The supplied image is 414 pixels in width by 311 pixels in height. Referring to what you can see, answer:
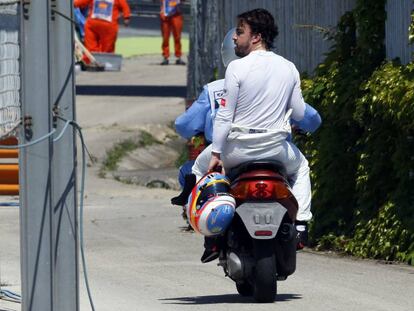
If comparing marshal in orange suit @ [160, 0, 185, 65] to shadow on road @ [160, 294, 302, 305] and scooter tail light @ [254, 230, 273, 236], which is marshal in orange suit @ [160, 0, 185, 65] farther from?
scooter tail light @ [254, 230, 273, 236]

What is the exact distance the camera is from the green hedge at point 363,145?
966 centimetres

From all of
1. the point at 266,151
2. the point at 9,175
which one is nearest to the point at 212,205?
the point at 266,151

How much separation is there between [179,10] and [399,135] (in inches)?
720

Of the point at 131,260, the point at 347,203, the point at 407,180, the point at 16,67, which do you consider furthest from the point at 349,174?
the point at 16,67

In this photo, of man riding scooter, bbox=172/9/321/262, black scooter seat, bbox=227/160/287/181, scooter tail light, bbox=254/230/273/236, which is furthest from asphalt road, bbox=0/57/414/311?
black scooter seat, bbox=227/160/287/181

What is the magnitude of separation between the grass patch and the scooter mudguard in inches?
956

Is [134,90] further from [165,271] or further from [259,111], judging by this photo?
[259,111]

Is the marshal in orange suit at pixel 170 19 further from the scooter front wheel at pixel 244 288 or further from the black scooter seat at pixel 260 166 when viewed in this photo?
the black scooter seat at pixel 260 166

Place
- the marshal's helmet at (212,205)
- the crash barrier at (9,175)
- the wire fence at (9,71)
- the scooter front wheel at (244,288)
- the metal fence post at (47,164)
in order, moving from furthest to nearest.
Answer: the crash barrier at (9,175) → the scooter front wheel at (244,288) → the marshal's helmet at (212,205) → the wire fence at (9,71) → the metal fence post at (47,164)

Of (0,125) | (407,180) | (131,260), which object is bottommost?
(131,260)

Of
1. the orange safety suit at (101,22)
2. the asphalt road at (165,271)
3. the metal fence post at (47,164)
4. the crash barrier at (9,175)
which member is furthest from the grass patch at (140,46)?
the metal fence post at (47,164)

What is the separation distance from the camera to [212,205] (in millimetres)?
7887

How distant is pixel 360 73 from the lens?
10352 millimetres

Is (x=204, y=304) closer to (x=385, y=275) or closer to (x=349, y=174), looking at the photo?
(x=385, y=275)
